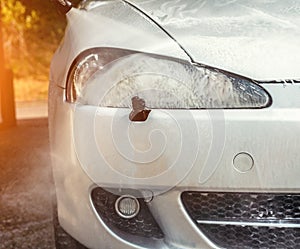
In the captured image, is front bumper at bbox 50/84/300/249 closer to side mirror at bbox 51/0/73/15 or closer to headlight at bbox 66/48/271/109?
headlight at bbox 66/48/271/109

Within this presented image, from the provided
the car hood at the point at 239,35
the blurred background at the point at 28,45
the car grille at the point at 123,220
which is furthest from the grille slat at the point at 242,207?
the blurred background at the point at 28,45

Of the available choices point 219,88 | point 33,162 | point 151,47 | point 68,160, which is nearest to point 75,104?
point 68,160

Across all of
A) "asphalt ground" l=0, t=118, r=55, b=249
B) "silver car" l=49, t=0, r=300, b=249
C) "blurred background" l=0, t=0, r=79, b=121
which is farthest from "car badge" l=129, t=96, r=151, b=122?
"blurred background" l=0, t=0, r=79, b=121

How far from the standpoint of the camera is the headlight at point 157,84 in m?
2.13

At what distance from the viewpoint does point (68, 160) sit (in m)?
2.21

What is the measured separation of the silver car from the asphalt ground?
65cm

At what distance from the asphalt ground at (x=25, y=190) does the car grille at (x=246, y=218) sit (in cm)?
86

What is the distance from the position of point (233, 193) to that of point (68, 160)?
0.58 metres

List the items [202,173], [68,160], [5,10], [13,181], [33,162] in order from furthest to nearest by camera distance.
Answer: [5,10], [33,162], [13,181], [68,160], [202,173]

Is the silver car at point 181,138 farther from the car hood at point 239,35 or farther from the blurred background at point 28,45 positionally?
the blurred background at point 28,45

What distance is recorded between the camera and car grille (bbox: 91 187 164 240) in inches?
86.2

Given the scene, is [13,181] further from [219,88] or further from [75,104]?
[219,88]

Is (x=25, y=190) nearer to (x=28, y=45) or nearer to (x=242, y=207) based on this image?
(x=242, y=207)

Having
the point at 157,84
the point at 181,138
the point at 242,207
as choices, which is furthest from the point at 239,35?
the point at 242,207
